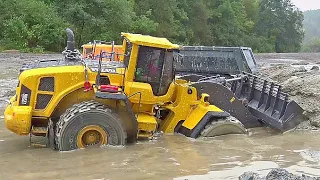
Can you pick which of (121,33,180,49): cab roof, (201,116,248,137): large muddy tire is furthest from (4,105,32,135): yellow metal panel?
(201,116,248,137): large muddy tire

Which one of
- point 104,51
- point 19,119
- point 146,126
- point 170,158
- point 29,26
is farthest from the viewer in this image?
point 29,26

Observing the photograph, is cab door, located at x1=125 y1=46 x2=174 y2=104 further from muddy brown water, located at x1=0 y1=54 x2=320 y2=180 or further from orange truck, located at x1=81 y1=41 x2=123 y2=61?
muddy brown water, located at x1=0 y1=54 x2=320 y2=180

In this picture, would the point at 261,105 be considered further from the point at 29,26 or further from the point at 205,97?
the point at 29,26

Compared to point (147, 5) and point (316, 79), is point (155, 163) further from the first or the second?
Result: point (147, 5)

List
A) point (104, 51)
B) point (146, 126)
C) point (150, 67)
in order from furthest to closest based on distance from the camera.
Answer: point (104, 51) < point (150, 67) < point (146, 126)

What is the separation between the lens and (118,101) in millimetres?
8719

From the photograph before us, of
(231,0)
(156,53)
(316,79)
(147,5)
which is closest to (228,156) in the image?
(156,53)

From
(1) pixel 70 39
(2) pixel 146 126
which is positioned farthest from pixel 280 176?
(1) pixel 70 39

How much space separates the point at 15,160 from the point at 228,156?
3.50m

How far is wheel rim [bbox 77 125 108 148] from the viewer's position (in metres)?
8.43

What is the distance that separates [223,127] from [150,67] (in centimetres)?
189

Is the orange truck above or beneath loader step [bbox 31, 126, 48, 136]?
above

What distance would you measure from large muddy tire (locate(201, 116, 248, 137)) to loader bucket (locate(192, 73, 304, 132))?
0.60 m

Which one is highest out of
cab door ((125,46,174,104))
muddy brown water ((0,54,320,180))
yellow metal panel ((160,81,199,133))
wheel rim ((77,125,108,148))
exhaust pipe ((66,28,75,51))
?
exhaust pipe ((66,28,75,51))
